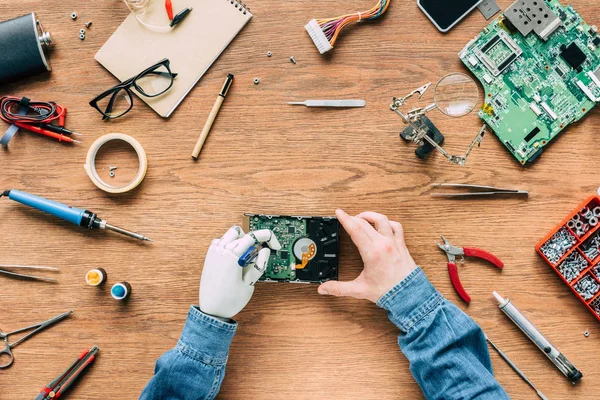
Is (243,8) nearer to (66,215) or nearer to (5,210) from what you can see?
(66,215)

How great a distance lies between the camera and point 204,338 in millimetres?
1336

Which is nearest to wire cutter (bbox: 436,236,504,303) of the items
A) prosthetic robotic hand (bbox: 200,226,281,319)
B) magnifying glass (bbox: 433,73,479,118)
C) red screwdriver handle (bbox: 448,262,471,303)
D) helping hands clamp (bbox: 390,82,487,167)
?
red screwdriver handle (bbox: 448,262,471,303)

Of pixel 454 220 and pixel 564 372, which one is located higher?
pixel 454 220

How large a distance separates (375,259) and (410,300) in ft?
0.49

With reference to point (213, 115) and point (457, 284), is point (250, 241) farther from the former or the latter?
point (457, 284)

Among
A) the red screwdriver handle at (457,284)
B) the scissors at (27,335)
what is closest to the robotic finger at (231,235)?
the scissors at (27,335)

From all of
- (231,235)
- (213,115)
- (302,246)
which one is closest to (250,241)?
(231,235)

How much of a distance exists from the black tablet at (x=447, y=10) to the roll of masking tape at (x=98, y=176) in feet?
3.12

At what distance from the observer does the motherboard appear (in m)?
1.42

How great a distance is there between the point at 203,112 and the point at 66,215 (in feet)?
1.66

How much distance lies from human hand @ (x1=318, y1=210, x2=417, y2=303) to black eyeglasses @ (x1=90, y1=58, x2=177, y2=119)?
66 centimetres

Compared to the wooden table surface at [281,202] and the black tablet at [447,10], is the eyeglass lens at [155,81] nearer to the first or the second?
the wooden table surface at [281,202]

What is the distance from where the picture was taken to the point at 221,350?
1355 mm

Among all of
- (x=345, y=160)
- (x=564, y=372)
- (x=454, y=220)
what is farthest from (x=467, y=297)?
(x=345, y=160)
